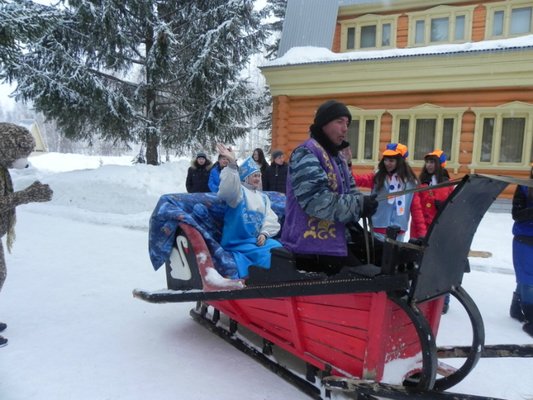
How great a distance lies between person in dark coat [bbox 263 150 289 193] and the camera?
23.7 ft

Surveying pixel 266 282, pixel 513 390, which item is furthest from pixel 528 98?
pixel 266 282

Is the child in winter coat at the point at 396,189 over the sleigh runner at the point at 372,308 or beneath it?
over

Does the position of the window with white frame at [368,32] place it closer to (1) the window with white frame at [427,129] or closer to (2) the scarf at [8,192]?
(1) the window with white frame at [427,129]

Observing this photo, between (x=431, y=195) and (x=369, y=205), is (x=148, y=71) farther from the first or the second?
(x=369, y=205)

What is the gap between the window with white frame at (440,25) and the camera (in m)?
10.0

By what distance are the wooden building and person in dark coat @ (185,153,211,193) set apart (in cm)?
410

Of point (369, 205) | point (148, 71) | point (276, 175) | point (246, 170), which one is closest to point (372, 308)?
point (369, 205)

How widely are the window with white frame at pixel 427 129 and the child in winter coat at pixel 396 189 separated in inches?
251

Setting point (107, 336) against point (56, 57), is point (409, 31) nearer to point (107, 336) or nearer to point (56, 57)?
point (56, 57)

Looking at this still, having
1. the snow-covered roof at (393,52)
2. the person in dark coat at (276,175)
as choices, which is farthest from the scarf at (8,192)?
the snow-covered roof at (393,52)

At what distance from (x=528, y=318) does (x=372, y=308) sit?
8.12 ft

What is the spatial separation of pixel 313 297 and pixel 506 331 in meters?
2.30

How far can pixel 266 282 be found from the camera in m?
2.49

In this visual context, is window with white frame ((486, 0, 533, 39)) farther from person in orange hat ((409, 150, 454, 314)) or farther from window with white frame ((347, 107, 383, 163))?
person in orange hat ((409, 150, 454, 314))
